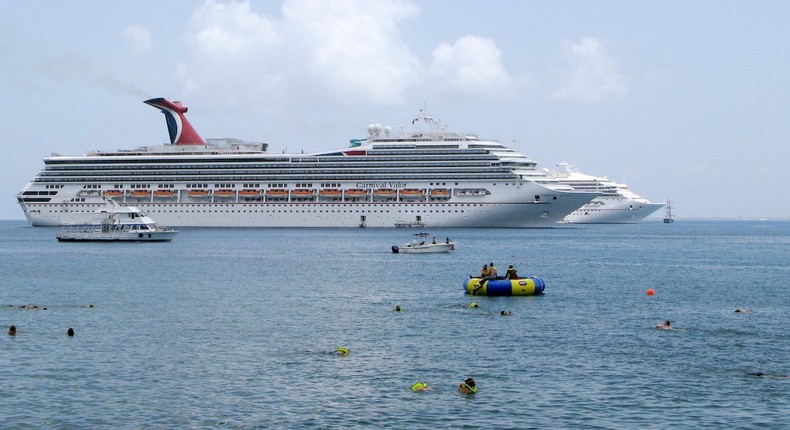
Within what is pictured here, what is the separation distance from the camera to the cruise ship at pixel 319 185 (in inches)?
5123

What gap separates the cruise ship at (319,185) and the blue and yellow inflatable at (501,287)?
81.2 m

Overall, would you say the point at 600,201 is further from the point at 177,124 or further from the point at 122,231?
the point at 122,231

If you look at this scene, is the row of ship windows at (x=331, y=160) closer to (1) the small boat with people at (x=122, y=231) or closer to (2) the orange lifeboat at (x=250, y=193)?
(2) the orange lifeboat at (x=250, y=193)

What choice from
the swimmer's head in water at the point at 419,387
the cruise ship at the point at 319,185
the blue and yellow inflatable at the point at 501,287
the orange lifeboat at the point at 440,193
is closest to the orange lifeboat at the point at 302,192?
the cruise ship at the point at 319,185

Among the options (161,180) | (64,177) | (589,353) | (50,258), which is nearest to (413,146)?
(161,180)

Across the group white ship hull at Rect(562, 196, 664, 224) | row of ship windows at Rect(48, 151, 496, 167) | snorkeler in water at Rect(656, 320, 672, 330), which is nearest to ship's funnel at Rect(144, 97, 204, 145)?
row of ship windows at Rect(48, 151, 496, 167)

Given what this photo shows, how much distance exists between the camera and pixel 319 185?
137500 millimetres

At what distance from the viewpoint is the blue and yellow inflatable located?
4700 cm

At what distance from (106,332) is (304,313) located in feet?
28.6

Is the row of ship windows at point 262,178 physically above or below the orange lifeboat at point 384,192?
above

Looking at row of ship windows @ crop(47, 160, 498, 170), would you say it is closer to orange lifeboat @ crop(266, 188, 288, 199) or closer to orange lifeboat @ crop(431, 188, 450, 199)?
orange lifeboat @ crop(266, 188, 288, 199)

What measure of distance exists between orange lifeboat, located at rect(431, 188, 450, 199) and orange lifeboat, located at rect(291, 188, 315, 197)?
1813cm

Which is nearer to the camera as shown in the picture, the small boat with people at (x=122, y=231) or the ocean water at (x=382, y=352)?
the ocean water at (x=382, y=352)

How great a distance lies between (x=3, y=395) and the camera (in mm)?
24203
